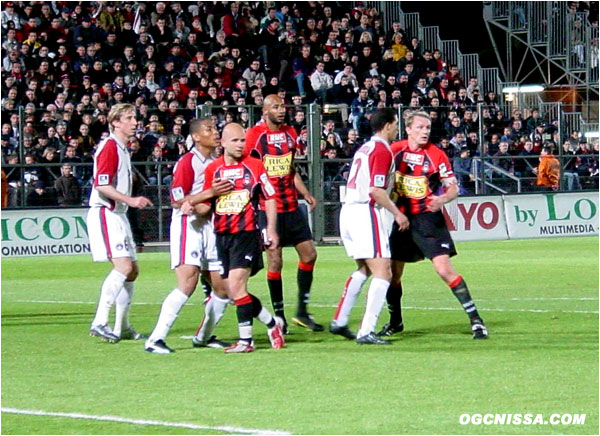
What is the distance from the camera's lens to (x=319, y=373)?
30.1 feet

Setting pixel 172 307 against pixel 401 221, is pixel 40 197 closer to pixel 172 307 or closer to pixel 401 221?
pixel 172 307

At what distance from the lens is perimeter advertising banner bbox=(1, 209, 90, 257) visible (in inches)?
920

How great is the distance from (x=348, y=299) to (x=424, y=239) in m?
0.88

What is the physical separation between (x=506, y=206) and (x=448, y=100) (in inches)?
204

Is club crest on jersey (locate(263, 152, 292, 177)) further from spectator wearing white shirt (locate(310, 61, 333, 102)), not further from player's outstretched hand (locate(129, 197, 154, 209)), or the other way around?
spectator wearing white shirt (locate(310, 61, 333, 102))

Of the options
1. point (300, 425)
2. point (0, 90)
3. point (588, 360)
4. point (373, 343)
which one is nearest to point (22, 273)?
point (0, 90)

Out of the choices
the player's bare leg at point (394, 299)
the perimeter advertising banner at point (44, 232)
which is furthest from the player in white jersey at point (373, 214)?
the perimeter advertising banner at point (44, 232)

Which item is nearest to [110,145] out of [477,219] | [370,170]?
[370,170]

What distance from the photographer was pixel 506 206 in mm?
26188

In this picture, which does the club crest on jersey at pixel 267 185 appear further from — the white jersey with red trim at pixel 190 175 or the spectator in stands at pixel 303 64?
the spectator in stands at pixel 303 64

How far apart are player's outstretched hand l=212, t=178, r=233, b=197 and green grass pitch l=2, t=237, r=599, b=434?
4.36ft

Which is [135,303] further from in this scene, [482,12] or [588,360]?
[482,12]

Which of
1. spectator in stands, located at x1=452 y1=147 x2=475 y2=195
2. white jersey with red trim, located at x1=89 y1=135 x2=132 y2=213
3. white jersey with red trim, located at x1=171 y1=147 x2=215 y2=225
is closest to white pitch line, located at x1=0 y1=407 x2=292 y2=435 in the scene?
white jersey with red trim, located at x1=171 y1=147 x2=215 y2=225

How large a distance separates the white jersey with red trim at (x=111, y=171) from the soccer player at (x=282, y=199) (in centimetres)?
152
